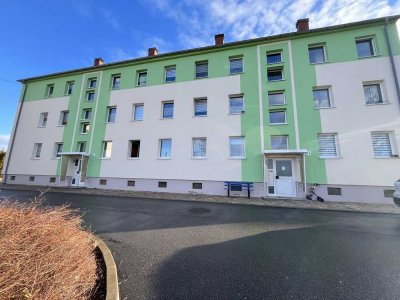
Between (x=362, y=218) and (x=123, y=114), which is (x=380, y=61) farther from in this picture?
(x=123, y=114)

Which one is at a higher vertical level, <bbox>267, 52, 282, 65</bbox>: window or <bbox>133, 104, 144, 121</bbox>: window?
<bbox>267, 52, 282, 65</bbox>: window

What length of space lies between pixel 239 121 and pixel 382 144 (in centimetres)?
838

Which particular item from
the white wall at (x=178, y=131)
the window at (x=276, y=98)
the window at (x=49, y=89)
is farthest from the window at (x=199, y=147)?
the window at (x=49, y=89)

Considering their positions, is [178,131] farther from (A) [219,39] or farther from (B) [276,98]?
(A) [219,39]

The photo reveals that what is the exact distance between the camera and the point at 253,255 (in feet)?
12.9

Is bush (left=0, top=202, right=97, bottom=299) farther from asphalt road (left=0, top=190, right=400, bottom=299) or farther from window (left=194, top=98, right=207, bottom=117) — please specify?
window (left=194, top=98, right=207, bottom=117)

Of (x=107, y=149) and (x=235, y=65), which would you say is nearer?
(x=235, y=65)

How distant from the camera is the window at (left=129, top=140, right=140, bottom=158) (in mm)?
14997

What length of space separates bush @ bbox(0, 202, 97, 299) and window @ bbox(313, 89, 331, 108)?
14061mm

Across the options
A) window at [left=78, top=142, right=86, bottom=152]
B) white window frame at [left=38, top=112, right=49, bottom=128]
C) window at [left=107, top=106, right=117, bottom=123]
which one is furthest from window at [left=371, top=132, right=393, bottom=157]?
white window frame at [left=38, top=112, right=49, bottom=128]

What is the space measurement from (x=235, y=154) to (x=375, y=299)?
1047cm

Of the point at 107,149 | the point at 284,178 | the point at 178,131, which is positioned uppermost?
the point at 178,131

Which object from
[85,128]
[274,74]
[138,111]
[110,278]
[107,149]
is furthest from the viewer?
[85,128]

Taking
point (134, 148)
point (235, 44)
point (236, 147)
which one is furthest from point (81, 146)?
point (235, 44)
